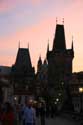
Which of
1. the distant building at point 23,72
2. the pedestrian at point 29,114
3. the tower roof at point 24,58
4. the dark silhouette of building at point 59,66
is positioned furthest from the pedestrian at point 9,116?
the tower roof at point 24,58

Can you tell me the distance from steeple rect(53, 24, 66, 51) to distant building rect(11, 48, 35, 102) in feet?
45.3

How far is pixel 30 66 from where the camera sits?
156875 millimetres

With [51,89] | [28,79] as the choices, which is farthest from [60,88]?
[28,79]

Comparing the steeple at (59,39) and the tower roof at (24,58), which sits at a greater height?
the steeple at (59,39)

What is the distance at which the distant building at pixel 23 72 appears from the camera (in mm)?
152375

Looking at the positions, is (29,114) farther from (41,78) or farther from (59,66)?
(41,78)

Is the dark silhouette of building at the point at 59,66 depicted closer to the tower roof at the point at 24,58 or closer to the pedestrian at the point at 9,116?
the tower roof at the point at 24,58

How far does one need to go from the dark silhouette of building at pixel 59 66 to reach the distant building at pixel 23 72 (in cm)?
1000

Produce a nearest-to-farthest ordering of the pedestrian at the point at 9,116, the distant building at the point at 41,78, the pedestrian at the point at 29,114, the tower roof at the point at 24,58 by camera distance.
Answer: the pedestrian at the point at 9,116
the pedestrian at the point at 29,114
the distant building at the point at 41,78
the tower roof at the point at 24,58

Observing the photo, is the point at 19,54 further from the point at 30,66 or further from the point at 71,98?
the point at 71,98

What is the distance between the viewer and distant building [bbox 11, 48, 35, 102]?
500 ft

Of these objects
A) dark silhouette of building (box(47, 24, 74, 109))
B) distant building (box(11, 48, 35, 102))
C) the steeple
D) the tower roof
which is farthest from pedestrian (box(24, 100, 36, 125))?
the tower roof

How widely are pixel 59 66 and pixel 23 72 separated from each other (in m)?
16.5

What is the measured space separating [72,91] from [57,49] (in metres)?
16.3
